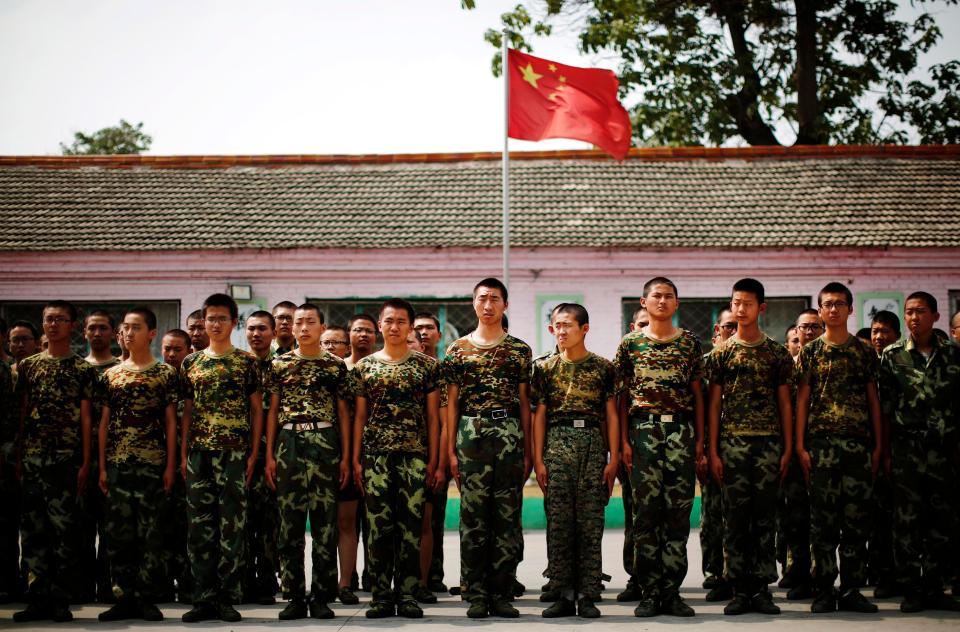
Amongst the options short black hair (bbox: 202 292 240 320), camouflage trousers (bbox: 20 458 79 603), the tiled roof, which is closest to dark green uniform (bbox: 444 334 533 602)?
short black hair (bbox: 202 292 240 320)

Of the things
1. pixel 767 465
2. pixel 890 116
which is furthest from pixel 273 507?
pixel 890 116

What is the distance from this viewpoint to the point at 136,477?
20.4 ft

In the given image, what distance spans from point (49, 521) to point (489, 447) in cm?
300

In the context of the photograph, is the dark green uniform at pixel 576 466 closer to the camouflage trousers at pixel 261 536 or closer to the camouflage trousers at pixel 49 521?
the camouflage trousers at pixel 261 536

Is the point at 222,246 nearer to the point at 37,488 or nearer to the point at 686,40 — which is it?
the point at 37,488

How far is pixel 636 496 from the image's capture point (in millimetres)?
6164

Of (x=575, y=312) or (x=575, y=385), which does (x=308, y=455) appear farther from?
(x=575, y=312)

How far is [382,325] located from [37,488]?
2.54 m

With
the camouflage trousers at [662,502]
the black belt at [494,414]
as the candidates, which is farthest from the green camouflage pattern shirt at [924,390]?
the black belt at [494,414]

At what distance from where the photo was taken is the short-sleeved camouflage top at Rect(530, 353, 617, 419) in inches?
247

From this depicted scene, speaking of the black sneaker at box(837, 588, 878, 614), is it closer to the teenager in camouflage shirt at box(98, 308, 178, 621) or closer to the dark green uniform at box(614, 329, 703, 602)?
the dark green uniform at box(614, 329, 703, 602)

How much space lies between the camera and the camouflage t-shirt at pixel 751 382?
6238mm

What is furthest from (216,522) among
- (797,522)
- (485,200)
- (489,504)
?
(485,200)

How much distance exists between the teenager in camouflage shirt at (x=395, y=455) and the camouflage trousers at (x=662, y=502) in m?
1.37
